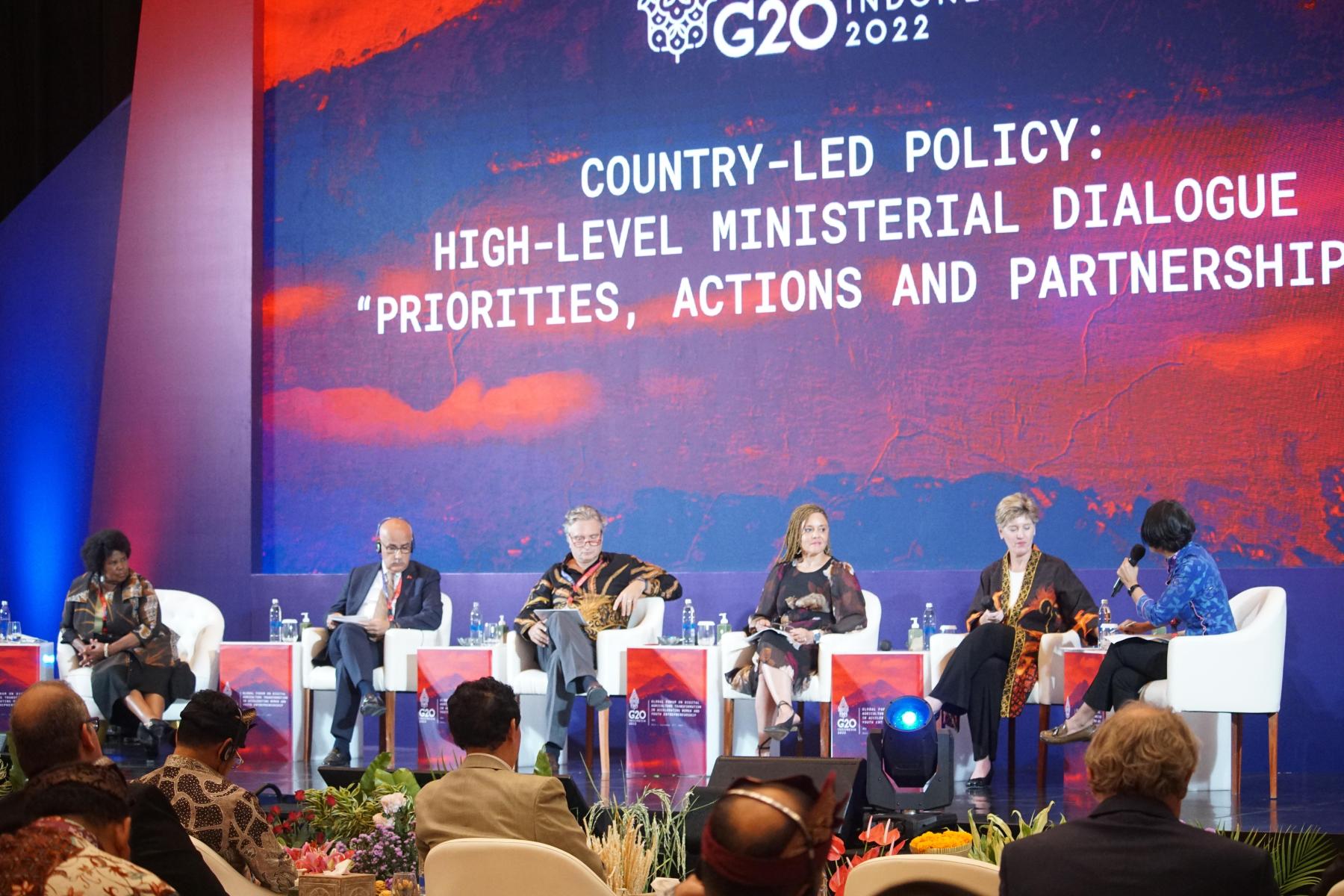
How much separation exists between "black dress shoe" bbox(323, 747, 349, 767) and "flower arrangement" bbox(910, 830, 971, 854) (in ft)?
12.6

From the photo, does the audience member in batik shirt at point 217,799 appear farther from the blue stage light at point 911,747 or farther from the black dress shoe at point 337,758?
the black dress shoe at point 337,758

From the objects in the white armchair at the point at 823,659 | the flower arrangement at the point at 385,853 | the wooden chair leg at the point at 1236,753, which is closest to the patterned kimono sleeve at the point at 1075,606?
the wooden chair leg at the point at 1236,753

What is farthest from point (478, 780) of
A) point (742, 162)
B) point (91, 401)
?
point (91, 401)

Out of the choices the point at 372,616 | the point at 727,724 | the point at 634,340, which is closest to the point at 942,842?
Result: the point at 727,724

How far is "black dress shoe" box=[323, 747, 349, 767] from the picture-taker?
261 inches

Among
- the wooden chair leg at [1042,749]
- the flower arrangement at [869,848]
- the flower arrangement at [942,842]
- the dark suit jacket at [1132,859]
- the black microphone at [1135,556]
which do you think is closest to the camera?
the dark suit jacket at [1132,859]

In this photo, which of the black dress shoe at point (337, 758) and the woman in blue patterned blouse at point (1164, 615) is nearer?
the woman in blue patterned blouse at point (1164, 615)

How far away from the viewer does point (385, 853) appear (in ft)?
11.0

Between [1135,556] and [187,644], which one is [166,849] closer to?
[1135,556]

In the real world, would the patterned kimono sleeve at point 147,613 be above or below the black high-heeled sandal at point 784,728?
above

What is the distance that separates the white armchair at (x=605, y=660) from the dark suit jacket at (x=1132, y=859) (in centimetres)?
428

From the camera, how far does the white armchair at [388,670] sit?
22.3 ft

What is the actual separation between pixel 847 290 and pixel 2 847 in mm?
5747

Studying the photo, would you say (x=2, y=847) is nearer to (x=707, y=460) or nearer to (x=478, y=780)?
(x=478, y=780)
